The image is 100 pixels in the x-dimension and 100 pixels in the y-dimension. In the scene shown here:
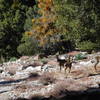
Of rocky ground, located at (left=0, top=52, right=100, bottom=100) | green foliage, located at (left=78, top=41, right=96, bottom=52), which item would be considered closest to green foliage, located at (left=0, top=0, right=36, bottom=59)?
rocky ground, located at (left=0, top=52, right=100, bottom=100)

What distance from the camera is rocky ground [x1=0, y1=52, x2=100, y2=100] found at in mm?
16266

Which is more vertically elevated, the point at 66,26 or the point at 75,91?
the point at 66,26

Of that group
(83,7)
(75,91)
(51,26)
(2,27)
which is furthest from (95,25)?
(2,27)

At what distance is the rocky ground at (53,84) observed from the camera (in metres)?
16.3

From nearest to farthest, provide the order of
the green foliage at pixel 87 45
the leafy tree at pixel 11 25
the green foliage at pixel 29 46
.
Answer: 1. the green foliage at pixel 87 45
2. the green foliage at pixel 29 46
3. the leafy tree at pixel 11 25

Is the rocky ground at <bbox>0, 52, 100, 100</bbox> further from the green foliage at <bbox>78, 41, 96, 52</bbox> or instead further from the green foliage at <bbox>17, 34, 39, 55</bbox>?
the green foliage at <bbox>17, 34, 39, 55</bbox>

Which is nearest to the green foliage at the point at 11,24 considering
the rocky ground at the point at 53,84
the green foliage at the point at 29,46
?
the green foliage at the point at 29,46

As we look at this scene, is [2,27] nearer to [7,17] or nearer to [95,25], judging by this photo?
[7,17]

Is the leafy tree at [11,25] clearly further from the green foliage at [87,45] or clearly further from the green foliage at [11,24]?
the green foliage at [87,45]

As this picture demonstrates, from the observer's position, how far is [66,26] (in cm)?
1752

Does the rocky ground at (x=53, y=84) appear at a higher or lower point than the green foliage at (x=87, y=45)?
Result: lower

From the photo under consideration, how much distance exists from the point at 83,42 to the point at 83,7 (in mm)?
1663

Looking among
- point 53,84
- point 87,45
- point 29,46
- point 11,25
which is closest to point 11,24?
point 11,25

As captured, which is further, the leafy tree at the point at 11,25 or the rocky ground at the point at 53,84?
the leafy tree at the point at 11,25
